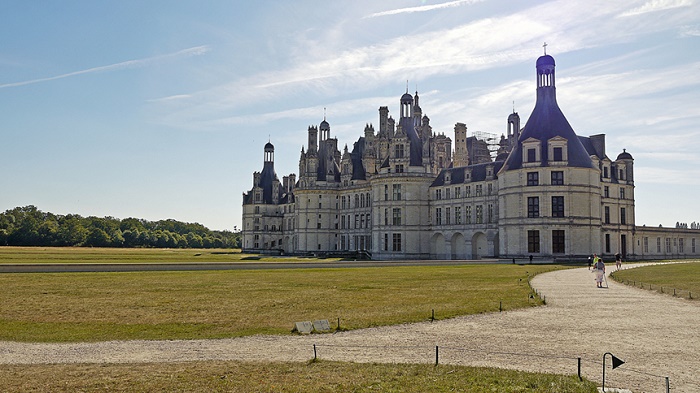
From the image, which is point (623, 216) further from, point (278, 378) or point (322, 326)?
point (278, 378)

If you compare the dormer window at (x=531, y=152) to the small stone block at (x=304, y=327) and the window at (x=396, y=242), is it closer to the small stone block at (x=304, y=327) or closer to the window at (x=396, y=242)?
the window at (x=396, y=242)

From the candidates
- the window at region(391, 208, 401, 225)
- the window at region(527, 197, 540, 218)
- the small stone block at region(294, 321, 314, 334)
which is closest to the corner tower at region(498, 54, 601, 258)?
the window at region(527, 197, 540, 218)

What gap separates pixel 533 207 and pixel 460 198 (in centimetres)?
1651

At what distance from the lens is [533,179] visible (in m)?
76.0

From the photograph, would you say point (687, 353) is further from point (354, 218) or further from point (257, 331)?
point (354, 218)

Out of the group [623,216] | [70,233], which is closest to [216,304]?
[623,216]

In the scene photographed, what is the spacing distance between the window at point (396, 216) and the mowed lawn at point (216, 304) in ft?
194

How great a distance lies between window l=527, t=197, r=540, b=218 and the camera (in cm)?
7550

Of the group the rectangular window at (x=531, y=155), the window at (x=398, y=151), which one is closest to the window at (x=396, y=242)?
the window at (x=398, y=151)

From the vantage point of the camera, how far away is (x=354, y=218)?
113m

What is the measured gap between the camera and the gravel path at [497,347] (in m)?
14.3

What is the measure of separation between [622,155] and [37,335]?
86762mm

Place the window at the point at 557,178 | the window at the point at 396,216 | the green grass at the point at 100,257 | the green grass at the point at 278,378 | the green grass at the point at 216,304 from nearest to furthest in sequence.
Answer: the green grass at the point at 278,378
the green grass at the point at 216,304
the green grass at the point at 100,257
the window at the point at 557,178
the window at the point at 396,216

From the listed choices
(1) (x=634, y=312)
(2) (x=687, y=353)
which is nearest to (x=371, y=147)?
(1) (x=634, y=312)
